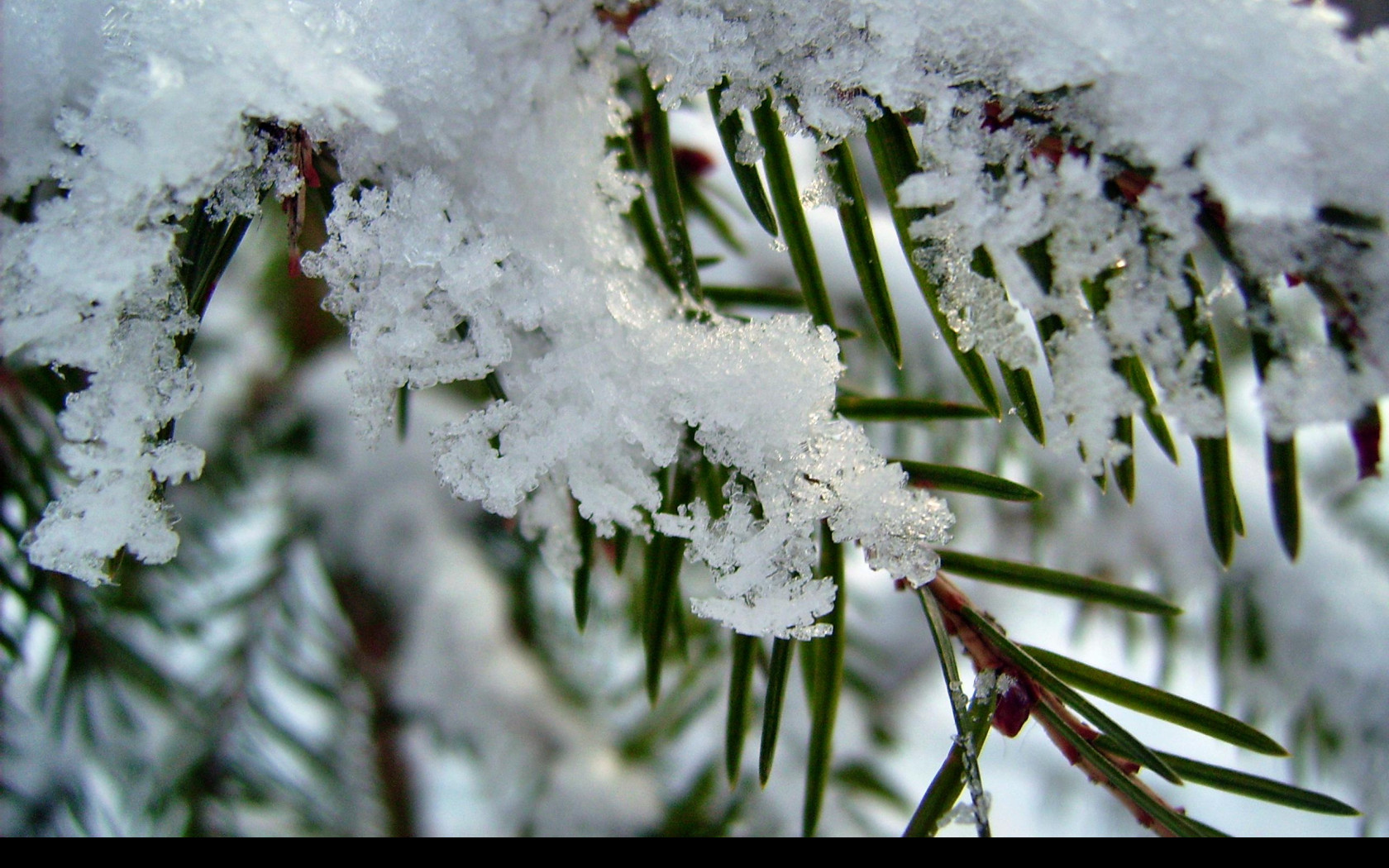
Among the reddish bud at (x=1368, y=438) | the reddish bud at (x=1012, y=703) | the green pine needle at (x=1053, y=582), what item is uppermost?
the reddish bud at (x=1368, y=438)

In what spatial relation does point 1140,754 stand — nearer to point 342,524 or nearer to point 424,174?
point 424,174

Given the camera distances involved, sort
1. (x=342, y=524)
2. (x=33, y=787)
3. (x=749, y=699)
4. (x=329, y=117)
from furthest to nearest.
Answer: (x=342, y=524)
(x=33, y=787)
(x=749, y=699)
(x=329, y=117)

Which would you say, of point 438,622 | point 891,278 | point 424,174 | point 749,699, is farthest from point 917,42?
point 438,622

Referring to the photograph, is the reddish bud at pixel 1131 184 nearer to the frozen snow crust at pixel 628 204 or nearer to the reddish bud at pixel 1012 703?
the frozen snow crust at pixel 628 204

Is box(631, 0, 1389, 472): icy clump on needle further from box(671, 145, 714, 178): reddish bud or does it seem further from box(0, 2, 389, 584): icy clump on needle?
box(671, 145, 714, 178): reddish bud

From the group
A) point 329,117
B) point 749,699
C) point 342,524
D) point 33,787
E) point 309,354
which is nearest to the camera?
point 329,117

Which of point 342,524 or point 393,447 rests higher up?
point 393,447

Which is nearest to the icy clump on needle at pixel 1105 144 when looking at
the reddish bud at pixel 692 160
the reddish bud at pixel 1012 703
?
the reddish bud at pixel 1012 703
